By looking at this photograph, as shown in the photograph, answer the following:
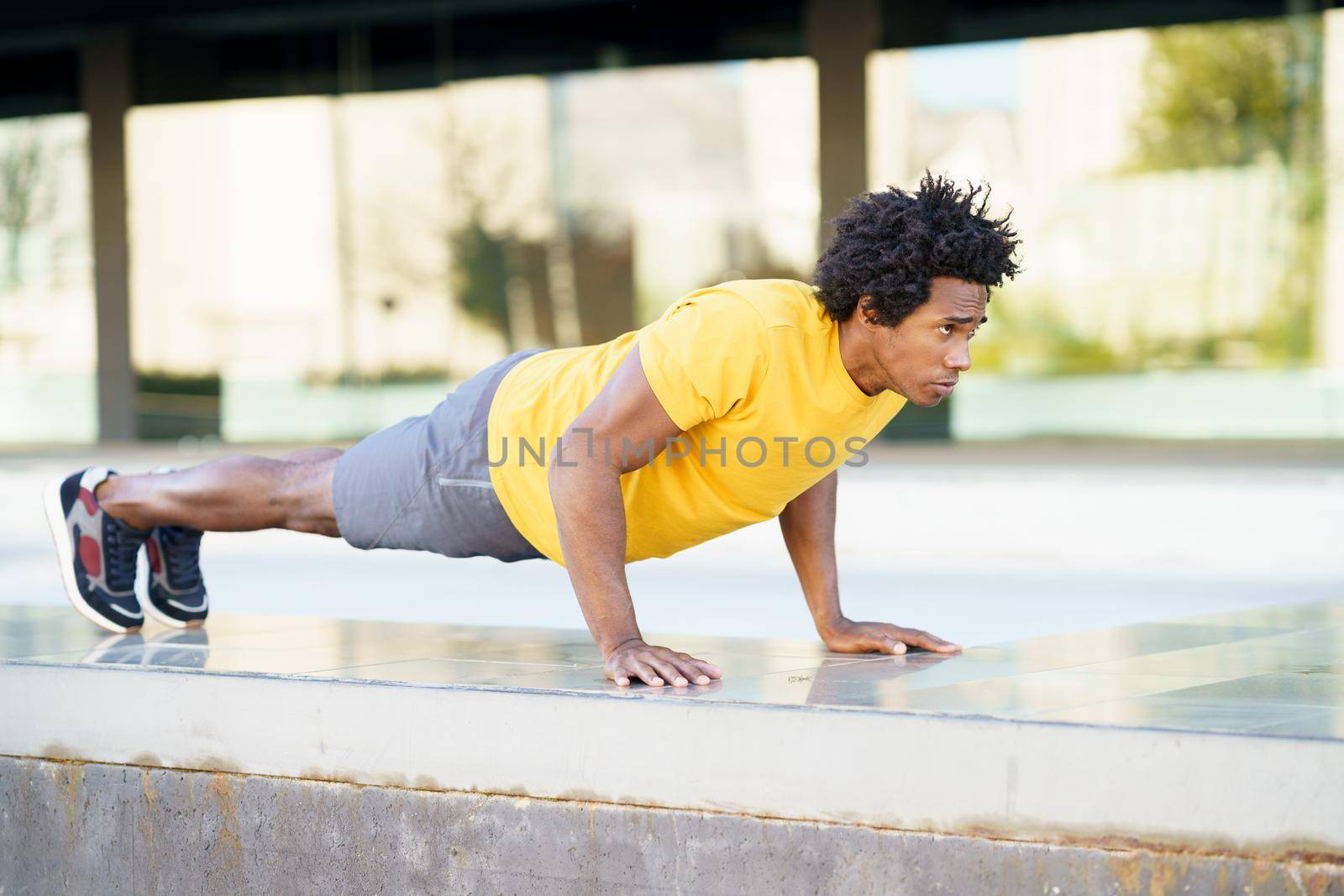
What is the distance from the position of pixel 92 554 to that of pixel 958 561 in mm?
4603

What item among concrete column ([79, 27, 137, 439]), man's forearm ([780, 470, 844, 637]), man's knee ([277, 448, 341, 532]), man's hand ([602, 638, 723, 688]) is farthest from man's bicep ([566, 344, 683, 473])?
concrete column ([79, 27, 137, 439])

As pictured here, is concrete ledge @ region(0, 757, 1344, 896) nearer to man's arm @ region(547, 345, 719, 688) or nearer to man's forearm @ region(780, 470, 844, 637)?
man's arm @ region(547, 345, 719, 688)

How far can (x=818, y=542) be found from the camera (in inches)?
158

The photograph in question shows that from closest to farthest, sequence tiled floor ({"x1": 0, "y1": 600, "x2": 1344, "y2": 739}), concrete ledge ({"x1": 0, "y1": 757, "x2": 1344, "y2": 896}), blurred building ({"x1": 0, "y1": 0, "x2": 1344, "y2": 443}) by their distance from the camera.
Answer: concrete ledge ({"x1": 0, "y1": 757, "x2": 1344, "y2": 896}) < tiled floor ({"x1": 0, "y1": 600, "x2": 1344, "y2": 739}) < blurred building ({"x1": 0, "y1": 0, "x2": 1344, "y2": 443})

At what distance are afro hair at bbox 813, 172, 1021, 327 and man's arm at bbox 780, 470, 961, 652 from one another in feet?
2.00

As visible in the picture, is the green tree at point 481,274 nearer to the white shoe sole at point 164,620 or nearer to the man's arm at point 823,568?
the white shoe sole at point 164,620

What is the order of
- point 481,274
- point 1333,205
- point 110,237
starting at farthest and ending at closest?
point 110,237 → point 481,274 → point 1333,205

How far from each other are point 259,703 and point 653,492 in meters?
0.95

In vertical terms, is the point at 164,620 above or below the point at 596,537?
below

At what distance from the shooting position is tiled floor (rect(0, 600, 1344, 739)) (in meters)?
2.99

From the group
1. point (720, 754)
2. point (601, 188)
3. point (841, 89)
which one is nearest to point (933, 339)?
point (720, 754)

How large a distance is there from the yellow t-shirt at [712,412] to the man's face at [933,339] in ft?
0.41

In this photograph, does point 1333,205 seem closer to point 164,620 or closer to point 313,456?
point 313,456

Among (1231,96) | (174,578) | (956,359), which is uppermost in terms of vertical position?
(1231,96)
